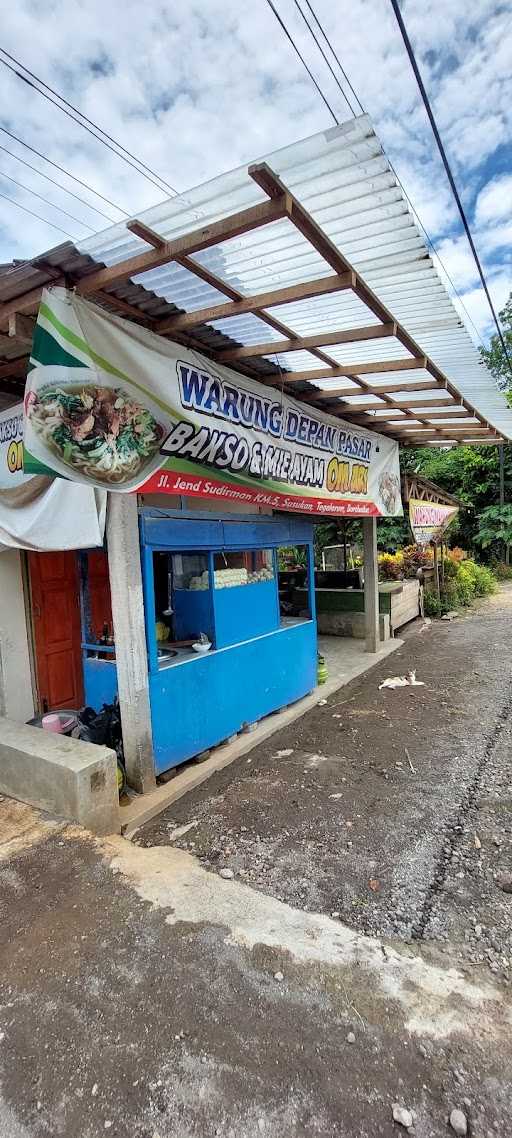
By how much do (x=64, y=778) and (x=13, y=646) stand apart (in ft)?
7.25

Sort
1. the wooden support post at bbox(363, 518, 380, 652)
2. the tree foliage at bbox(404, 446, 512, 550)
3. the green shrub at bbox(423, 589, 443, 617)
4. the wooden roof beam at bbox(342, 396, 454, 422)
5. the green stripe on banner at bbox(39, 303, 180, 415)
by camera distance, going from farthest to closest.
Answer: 1. the tree foliage at bbox(404, 446, 512, 550)
2. the green shrub at bbox(423, 589, 443, 617)
3. the wooden support post at bbox(363, 518, 380, 652)
4. the wooden roof beam at bbox(342, 396, 454, 422)
5. the green stripe on banner at bbox(39, 303, 180, 415)

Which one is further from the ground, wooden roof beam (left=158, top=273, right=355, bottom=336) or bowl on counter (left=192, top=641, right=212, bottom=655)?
wooden roof beam (left=158, top=273, right=355, bottom=336)

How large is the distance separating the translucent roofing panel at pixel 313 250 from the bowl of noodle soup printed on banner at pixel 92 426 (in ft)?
2.14

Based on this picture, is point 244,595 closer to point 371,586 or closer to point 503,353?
point 371,586

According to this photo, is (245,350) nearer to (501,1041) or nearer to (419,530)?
(501,1041)

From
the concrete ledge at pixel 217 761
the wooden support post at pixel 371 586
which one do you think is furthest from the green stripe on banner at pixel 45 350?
the wooden support post at pixel 371 586

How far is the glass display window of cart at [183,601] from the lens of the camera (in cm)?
490

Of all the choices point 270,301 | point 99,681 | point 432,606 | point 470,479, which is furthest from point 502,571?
point 270,301

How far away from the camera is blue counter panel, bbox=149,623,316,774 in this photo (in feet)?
13.9

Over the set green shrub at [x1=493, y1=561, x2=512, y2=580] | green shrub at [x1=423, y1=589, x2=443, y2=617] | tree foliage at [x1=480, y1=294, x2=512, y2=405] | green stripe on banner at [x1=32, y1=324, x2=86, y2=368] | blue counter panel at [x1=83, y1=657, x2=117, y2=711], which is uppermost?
tree foliage at [x1=480, y1=294, x2=512, y2=405]

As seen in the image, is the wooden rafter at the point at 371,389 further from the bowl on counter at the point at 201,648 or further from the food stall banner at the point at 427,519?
the food stall banner at the point at 427,519

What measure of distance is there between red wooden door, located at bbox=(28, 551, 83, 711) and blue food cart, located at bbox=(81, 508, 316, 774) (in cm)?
62

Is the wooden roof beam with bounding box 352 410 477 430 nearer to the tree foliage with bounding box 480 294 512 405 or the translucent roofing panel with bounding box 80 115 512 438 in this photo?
the translucent roofing panel with bounding box 80 115 512 438

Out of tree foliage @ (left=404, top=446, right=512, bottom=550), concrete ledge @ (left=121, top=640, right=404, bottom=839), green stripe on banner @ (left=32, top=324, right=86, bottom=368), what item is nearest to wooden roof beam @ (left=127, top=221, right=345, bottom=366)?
green stripe on banner @ (left=32, top=324, right=86, bottom=368)
